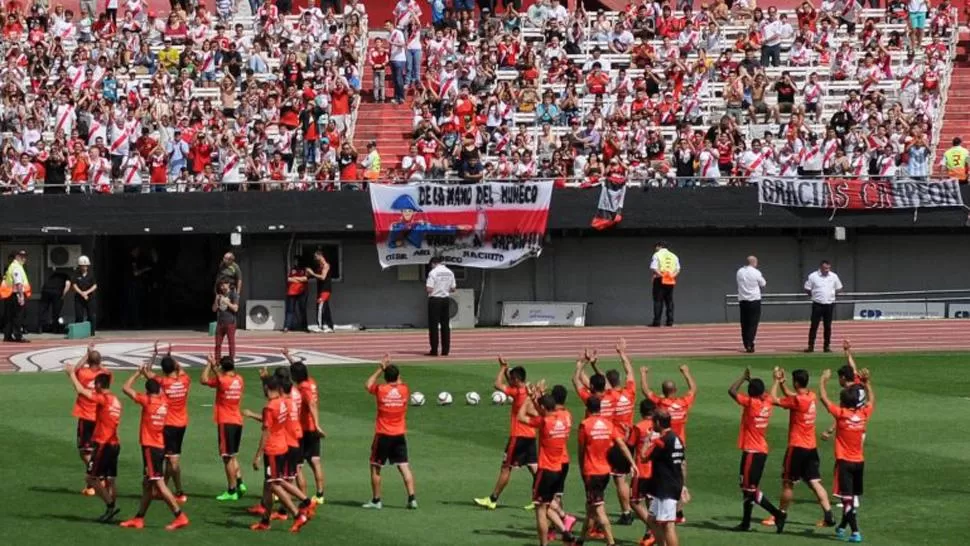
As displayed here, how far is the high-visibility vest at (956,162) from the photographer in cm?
3941

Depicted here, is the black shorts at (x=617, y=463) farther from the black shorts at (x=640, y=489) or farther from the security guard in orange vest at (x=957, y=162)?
the security guard in orange vest at (x=957, y=162)

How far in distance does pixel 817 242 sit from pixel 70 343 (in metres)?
15.5

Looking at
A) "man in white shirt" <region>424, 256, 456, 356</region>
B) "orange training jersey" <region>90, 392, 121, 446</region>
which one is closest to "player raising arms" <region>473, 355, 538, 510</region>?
"orange training jersey" <region>90, 392, 121, 446</region>

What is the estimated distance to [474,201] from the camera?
1542 inches

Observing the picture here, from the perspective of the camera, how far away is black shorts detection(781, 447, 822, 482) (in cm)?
1953

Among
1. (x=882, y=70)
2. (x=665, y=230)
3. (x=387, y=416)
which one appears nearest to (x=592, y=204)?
(x=665, y=230)

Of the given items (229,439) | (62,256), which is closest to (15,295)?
(62,256)

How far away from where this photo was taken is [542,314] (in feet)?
131

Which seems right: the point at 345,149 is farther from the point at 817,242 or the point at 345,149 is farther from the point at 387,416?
the point at 387,416

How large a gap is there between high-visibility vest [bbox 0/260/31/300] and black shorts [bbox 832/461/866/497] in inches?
835

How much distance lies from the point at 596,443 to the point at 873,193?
74.0 feet

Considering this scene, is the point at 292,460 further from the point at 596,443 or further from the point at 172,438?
the point at 596,443

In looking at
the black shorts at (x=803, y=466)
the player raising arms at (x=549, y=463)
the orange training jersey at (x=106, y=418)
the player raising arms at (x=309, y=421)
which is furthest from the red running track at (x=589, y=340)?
the player raising arms at (x=549, y=463)

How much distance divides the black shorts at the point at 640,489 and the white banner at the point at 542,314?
2150 centimetres
